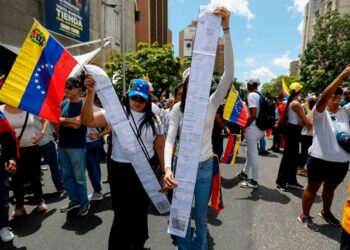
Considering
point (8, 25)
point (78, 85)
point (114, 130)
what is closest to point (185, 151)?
point (114, 130)

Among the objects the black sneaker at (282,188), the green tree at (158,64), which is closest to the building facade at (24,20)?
the green tree at (158,64)

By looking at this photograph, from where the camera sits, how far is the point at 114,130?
92.3 inches

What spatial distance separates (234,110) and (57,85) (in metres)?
3.46

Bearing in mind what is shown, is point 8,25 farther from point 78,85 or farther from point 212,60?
point 212,60

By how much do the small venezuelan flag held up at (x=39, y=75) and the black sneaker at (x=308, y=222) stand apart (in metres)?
3.27

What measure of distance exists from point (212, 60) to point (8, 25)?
12.7 meters

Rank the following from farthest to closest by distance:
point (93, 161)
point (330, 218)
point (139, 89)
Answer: point (93, 161), point (330, 218), point (139, 89)

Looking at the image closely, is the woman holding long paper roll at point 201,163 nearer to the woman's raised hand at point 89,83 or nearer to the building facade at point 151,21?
the woman's raised hand at point 89,83

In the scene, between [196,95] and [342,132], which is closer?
[196,95]

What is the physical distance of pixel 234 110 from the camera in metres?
5.15

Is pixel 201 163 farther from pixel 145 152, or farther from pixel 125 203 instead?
pixel 125 203

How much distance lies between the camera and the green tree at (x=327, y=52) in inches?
915

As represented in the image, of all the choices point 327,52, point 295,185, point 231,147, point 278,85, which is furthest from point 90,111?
point 278,85

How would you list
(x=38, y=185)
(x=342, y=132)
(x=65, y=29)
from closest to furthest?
(x=342, y=132) < (x=38, y=185) < (x=65, y=29)
